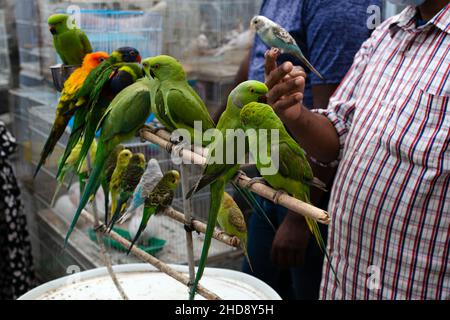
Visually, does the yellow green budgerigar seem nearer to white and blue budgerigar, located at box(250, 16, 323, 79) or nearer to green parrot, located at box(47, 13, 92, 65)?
green parrot, located at box(47, 13, 92, 65)

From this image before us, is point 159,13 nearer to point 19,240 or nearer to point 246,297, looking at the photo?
point 19,240

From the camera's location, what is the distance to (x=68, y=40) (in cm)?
72

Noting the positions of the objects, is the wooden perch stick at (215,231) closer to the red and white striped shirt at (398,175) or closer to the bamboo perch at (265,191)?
the bamboo perch at (265,191)

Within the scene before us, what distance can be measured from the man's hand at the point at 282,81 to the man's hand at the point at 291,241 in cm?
31

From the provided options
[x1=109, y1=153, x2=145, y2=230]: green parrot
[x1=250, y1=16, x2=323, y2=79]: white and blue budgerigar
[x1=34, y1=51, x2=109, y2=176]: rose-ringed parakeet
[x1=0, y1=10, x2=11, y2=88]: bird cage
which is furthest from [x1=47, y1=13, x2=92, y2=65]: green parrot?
[x1=0, y1=10, x2=11, y2=88]: bird cage

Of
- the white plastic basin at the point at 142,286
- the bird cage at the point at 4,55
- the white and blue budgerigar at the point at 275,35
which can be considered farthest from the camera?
the bird cage at the point at 4,55

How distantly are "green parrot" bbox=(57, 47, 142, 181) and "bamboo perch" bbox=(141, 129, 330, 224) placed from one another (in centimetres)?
6

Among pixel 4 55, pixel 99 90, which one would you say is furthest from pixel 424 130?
pixel 4 55

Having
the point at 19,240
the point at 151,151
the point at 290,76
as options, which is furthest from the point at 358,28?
the point at 19,240

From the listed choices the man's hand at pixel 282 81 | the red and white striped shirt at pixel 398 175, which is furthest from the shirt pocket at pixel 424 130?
the man's hand at pixel 282 81

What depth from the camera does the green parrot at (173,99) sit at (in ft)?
1.82

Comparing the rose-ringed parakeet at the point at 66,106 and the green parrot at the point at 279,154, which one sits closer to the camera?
the green parrot at the point at 279,154
